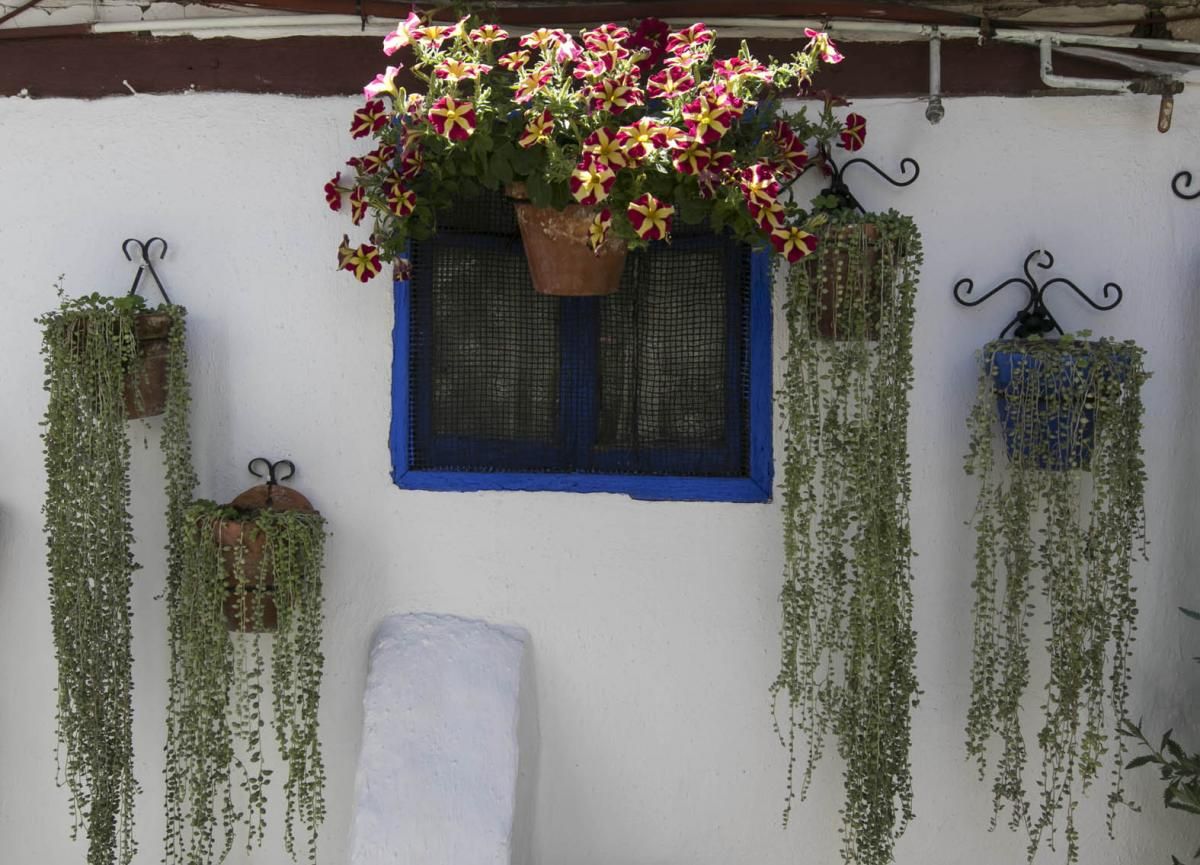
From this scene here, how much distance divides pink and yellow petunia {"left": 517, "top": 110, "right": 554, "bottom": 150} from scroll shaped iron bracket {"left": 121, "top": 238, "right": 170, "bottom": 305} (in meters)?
1.12

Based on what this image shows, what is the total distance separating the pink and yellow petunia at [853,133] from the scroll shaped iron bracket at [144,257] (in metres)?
1.74

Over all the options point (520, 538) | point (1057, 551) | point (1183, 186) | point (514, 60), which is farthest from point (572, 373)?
point (1183, 186)

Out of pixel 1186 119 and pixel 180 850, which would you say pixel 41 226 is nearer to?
pixel 180 850

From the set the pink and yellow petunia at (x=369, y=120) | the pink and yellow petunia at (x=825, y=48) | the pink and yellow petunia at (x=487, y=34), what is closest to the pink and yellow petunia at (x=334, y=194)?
the pink and yellow petunia at (x=369, y=120)

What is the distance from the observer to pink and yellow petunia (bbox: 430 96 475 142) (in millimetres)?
2719

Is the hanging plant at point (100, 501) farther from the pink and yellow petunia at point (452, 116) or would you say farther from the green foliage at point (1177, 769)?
the green foliage at point (1177, 769)

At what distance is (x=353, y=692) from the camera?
11.0 feet

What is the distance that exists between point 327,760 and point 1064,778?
191 cm

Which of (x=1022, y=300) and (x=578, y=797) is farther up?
(x=1022, y=300)

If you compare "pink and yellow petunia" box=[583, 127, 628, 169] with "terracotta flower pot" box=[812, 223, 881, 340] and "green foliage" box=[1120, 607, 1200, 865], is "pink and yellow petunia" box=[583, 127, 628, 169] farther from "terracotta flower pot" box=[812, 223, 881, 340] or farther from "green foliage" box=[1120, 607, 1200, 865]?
"green foliage" box=[1120, 607, 1200, 865]

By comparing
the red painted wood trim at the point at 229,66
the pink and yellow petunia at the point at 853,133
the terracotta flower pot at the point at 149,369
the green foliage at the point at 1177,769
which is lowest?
the green foliage at the point at 1177,769

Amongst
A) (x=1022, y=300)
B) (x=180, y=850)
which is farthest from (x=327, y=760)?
(x=1022, y=300)

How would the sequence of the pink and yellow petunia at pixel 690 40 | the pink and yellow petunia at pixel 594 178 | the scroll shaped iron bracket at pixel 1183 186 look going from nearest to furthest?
the pink and yellow petunia at pixel 594 178, the pink and yellow petunia at pixel 690 40, the scroll shaped iron bracket at pixel 1183 186

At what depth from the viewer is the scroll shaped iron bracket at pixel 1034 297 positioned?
3123 millimetres
